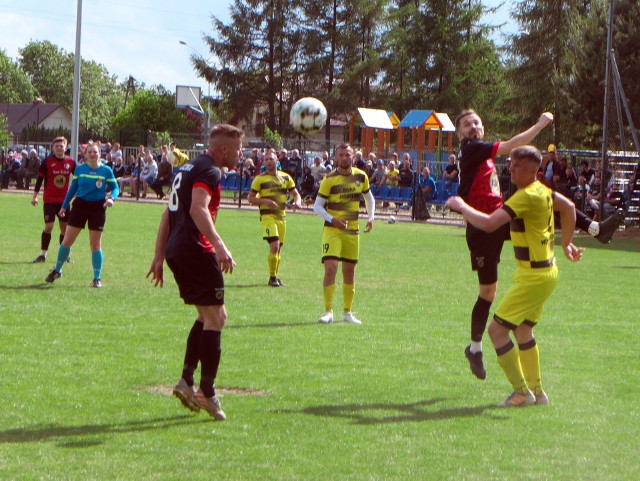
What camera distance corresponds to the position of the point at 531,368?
26.8 feet

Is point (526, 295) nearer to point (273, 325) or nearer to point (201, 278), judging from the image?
point (201, 278)

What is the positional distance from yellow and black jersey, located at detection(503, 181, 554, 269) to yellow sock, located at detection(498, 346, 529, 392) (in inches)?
26.8

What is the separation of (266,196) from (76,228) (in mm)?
3129

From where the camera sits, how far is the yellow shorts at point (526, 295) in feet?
26.1

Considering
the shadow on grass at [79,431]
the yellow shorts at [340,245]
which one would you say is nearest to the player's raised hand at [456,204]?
the shadow on grass at [79,431]

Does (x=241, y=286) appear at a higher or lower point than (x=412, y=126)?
lower

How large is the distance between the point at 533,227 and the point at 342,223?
4.80m

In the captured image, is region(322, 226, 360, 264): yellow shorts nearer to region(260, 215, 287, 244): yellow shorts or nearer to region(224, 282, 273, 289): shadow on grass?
region(224, 282, 273, 289): shadow on grass

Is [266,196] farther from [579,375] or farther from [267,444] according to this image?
[267,444]

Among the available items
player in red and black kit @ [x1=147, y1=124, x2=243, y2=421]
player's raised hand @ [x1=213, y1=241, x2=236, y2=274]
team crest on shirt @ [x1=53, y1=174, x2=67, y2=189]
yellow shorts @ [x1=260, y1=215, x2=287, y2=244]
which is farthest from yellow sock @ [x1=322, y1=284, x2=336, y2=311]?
team crest on shirt @ [x1=53, y1=174, x2=67, y2=189]

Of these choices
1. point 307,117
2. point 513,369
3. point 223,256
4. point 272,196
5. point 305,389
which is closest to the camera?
point 223,256

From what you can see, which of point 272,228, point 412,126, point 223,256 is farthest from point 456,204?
point 412,126

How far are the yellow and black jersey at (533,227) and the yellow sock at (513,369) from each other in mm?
681

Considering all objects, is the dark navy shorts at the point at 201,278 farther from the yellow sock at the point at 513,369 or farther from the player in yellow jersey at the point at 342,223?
the player in yellow jersey at the point at 342,223
